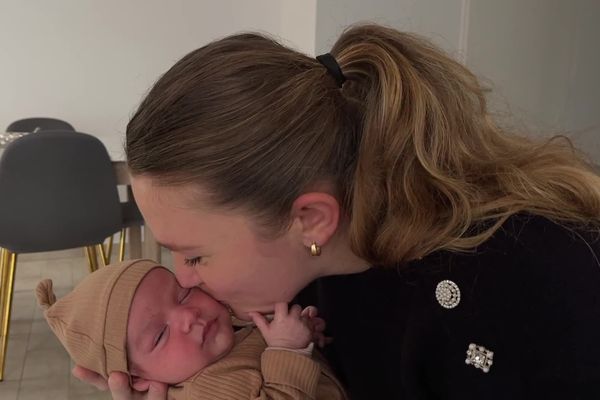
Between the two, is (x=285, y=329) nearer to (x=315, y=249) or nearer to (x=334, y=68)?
(x=315, y=249)

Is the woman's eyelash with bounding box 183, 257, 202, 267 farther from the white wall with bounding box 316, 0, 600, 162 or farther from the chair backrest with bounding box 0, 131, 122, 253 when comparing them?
the white wall with bounding box 316, 0, 600, 162

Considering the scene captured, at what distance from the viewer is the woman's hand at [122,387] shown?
44.5 inches

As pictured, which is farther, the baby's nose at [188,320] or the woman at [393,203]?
the baby's nose at [188,320]

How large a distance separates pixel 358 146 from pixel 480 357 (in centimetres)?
31

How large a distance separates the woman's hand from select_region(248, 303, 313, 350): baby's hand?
0.23 meters

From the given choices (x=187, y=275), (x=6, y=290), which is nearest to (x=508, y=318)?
(x=187, y=275)

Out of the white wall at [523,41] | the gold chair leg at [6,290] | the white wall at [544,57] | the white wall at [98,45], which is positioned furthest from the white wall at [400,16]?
the gold chair leg at [6,290]

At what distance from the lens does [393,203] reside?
0.90 metres

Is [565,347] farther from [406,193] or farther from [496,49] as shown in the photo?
[496,49]

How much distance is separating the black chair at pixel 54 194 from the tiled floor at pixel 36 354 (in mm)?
109

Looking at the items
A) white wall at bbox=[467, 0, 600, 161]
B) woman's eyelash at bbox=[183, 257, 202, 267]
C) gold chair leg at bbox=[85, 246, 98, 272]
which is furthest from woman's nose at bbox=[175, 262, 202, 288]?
white wall at bbox=[467, 0, 600, 161]

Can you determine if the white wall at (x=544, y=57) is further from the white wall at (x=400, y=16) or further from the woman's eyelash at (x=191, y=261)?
the woman's eyelash at (x=191, y=261)

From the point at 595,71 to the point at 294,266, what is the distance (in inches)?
131

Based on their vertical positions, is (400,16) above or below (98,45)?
above
